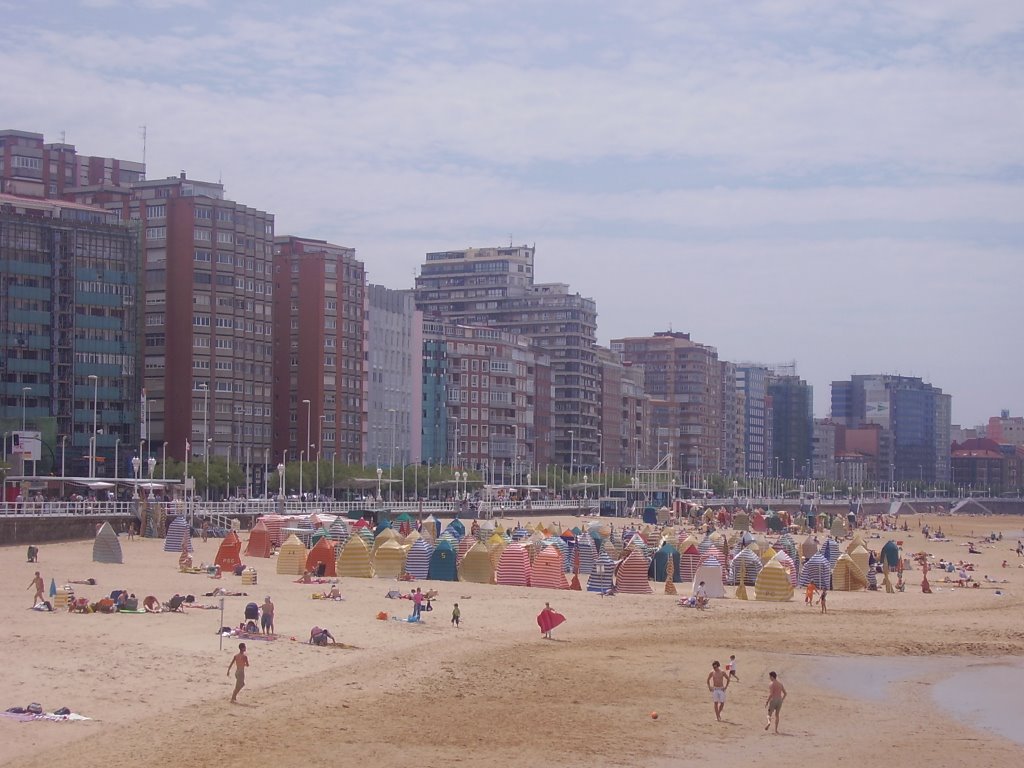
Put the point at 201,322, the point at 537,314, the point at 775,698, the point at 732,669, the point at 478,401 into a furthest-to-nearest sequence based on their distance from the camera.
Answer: the point at 537,314 < the point at 478,401 < the point at 201,322 < the point at 732,669 < the point at 775,698

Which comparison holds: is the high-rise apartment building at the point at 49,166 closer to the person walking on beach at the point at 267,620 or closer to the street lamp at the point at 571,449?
the street lamp at the point at 571,449

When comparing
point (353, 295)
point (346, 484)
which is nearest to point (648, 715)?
point (346, 484)

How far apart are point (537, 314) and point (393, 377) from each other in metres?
45.4

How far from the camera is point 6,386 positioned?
91.9 meters

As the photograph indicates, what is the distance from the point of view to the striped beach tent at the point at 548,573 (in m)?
48.0

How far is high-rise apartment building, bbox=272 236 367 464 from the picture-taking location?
364ft

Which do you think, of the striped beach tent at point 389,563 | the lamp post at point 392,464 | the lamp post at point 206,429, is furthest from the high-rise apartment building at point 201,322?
the striped beach tent at point 389,563

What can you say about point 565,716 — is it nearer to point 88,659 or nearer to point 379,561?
point 88,659

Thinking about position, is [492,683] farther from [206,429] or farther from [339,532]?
[206,429]

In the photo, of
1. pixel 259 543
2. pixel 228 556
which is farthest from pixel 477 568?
pixel 259 543

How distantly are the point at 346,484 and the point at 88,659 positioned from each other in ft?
234

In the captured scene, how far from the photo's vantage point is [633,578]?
4688 centimetres

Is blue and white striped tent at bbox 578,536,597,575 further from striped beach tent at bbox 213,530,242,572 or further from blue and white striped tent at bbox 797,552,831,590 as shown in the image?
striped beach tent at bbox 213,530,242,572

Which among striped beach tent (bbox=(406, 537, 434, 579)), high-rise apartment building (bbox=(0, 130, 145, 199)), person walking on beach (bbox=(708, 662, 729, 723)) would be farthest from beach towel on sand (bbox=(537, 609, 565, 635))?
high-rise apartment building (bbox=(0, 130, 145, 199))
